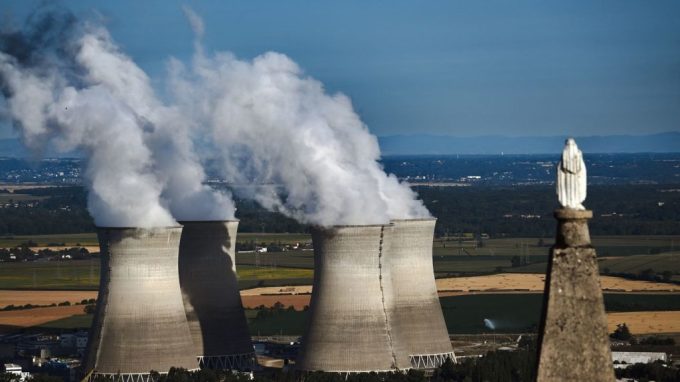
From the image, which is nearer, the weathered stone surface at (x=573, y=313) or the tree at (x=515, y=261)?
the weathered stone surface at (x=573, y=313)

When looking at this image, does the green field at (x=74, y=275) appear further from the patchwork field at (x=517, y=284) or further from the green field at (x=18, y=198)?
the green field at (x=18, y=198)

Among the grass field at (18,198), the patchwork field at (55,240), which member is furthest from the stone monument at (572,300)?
the grass field at (18,198)

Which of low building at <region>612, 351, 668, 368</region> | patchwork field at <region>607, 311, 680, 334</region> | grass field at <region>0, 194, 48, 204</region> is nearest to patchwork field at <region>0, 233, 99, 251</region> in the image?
patchwork field at <region>607, 311, 680, 334</region>

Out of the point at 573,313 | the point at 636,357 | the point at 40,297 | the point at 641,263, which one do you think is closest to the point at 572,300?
the point at 573,313

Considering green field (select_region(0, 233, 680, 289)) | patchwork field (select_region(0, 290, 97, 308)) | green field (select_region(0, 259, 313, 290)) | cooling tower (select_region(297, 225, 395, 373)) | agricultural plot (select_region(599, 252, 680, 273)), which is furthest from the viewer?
agricultural plot (select_region(599, 252, 680, 273))

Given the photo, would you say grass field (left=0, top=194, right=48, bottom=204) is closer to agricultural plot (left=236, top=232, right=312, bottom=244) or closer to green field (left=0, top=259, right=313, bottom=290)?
agricultural plot (left=236, top=232, right=312, bottom=244)

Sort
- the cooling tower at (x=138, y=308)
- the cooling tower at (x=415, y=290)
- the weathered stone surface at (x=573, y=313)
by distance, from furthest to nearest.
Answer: the cooling tower at (x=415, y=290)
the cooling tower at (x=138, y=308)
the weathered stone surface at (x=573, y=313)
